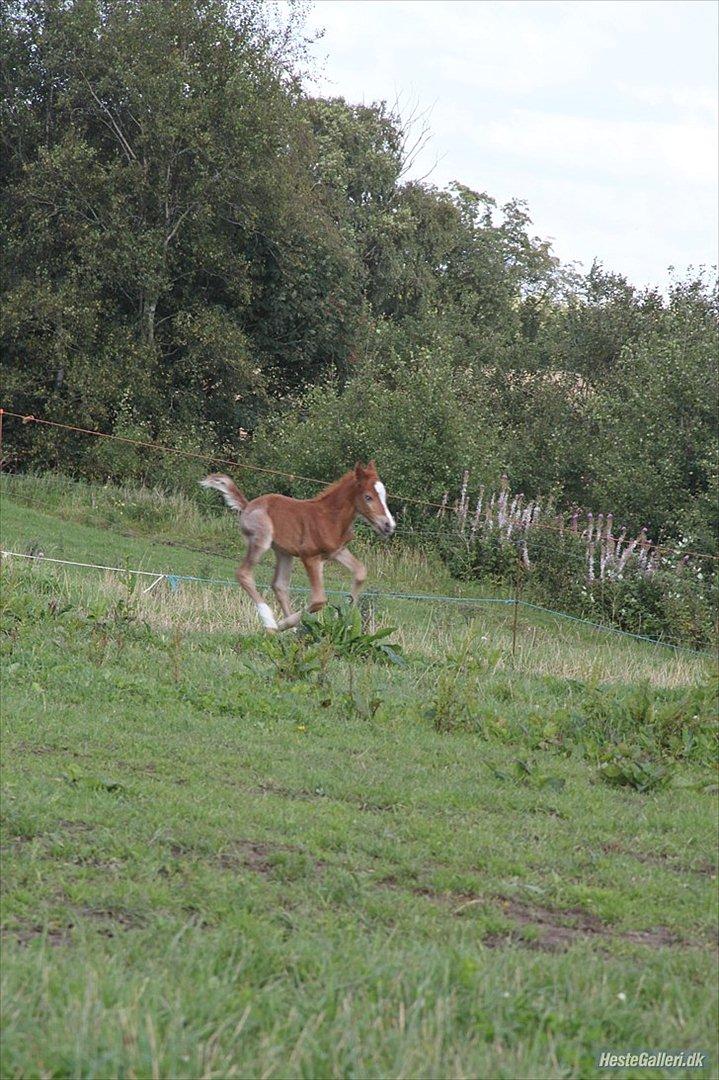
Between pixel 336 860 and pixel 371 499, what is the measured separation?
6.97 meters

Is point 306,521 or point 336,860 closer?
point 336,860

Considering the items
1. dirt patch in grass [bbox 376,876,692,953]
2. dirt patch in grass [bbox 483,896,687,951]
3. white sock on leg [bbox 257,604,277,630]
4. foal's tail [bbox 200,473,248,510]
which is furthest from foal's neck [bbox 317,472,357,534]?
dirt patch in grass [bbox 483,896,687,951]

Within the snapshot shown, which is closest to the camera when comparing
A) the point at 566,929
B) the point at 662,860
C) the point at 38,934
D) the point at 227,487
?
the point at 38,934

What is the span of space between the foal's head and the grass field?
4.93ft

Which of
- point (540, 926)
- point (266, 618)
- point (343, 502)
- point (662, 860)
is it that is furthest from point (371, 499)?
point (540, 926)

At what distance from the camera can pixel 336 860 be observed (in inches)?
240

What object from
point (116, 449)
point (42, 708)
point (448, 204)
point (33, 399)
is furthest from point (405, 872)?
point (448, 204)

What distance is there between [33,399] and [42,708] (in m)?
26.7

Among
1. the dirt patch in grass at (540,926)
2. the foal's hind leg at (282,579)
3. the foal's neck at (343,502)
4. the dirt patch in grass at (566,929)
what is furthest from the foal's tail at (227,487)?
the dirt patch in grass at (566,929)

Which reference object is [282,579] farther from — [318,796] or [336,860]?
[336,860]

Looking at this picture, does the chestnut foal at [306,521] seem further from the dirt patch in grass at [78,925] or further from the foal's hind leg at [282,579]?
the dirt patch in grass at [78,925]

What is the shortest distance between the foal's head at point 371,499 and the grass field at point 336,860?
1502mm

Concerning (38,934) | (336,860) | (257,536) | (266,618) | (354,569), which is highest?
(257,536)

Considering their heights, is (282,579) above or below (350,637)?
above
